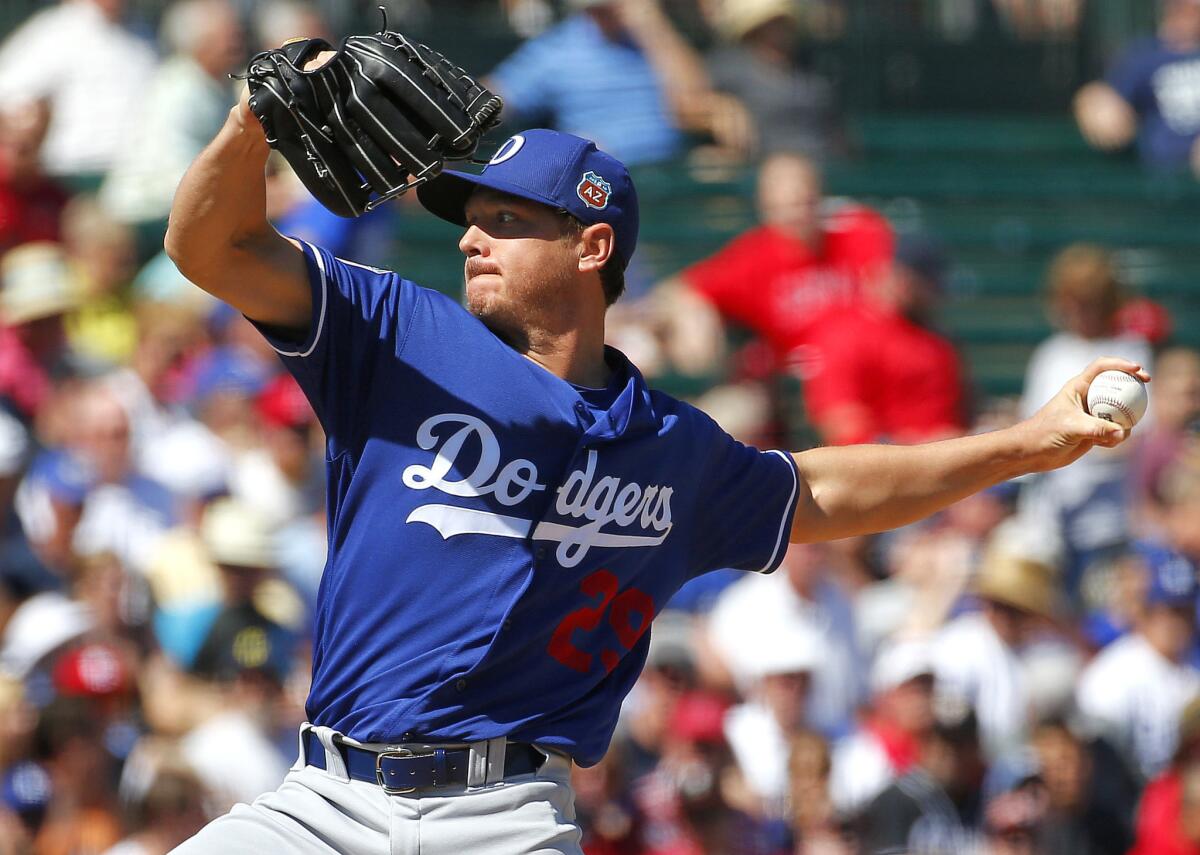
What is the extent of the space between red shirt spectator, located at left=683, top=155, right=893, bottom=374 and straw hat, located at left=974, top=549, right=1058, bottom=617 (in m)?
1.60

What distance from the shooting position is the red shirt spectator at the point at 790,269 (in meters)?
8.51

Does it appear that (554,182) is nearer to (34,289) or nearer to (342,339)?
(342,339)

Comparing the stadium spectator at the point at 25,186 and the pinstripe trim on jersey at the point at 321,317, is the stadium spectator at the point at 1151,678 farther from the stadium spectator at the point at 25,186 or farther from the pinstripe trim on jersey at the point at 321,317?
the stadium spectator at the point at 25,186

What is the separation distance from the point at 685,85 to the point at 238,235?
6.46 metres

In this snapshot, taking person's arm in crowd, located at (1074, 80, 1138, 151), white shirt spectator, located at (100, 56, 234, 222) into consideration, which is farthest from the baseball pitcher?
person's arm in crowd, located at (1074, 80, 1138, 151)

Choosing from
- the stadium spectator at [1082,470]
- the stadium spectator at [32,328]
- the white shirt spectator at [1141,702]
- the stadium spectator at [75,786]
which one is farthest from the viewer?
the stadium spectator at [1082,470]

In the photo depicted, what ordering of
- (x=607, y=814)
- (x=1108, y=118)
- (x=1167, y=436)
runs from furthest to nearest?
1. (x=1108, y=118)
2. (x=1167, y=436)
3. (x=607, y=814)

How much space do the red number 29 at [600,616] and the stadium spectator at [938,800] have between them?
273 cm

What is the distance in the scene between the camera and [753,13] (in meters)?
10.0

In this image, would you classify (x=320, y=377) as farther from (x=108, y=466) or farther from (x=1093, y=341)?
(x=1093, y=341)

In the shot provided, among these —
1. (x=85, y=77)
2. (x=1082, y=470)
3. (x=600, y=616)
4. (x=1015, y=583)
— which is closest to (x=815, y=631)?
(x=1015, y=583)

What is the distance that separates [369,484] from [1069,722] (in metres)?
3.84

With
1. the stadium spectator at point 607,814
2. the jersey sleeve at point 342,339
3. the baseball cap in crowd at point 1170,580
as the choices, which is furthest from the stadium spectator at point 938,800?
the jersey sleeve at point 342,339

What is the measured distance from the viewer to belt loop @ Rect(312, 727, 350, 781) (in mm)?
3736
